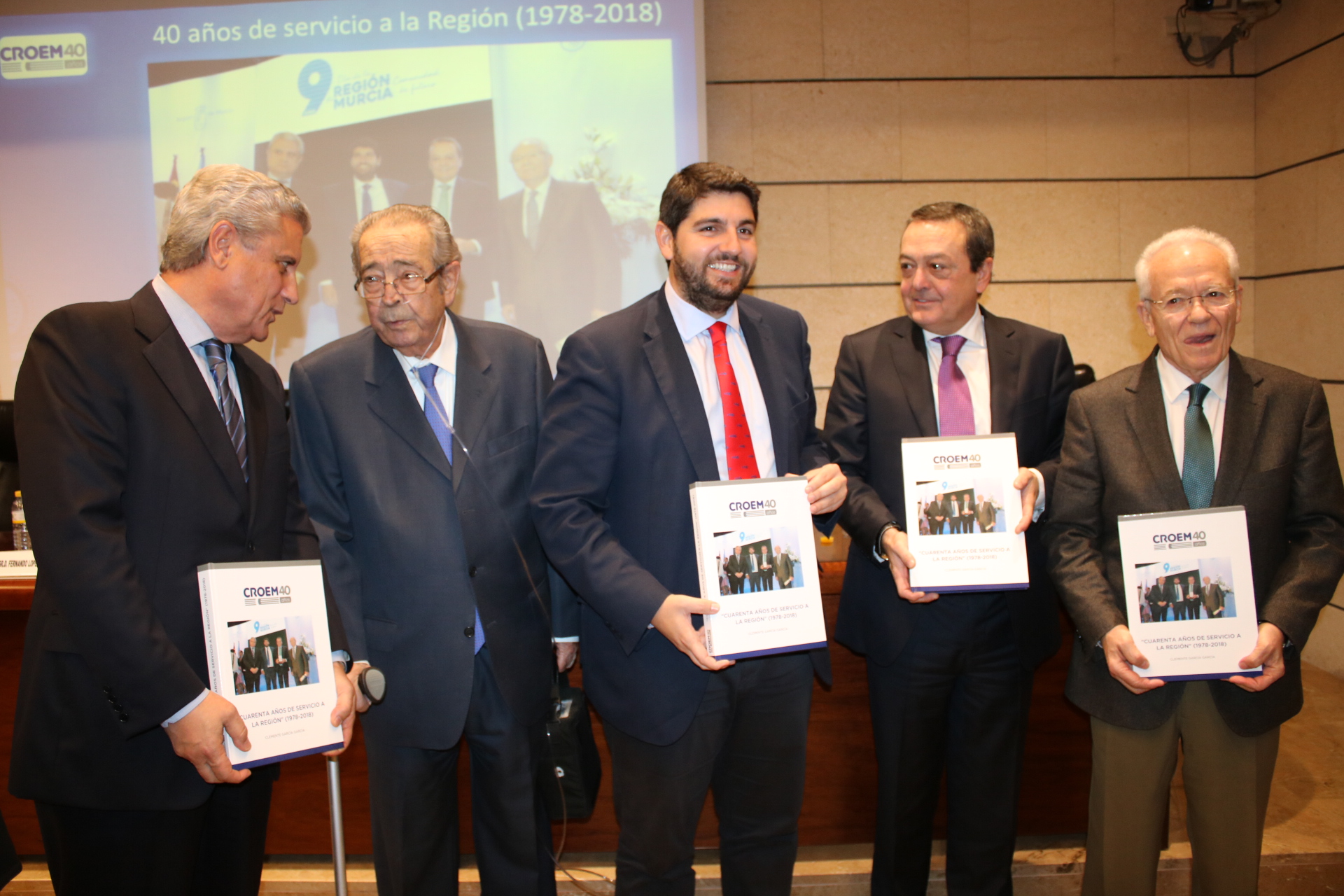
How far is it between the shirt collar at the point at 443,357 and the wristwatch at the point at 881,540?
3.67ft

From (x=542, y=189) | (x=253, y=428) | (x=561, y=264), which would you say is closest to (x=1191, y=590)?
(x=253, y=428)

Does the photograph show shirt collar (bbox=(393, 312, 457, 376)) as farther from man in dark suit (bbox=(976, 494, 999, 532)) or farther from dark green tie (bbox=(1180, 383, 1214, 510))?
dark green tie (bbox=(1180, 383, 1214, 510))

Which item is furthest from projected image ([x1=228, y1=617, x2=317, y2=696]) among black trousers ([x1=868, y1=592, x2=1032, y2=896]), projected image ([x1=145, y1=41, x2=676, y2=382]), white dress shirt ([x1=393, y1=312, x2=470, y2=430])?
projected image ([x1=145, y1=41, x2=676, y2=382])

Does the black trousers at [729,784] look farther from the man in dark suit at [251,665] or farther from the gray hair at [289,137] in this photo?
the gray hair at [289,137]

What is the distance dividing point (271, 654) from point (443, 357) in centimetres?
82

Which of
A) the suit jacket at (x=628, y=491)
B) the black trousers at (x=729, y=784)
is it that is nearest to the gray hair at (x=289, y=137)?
the suit jacket at (x=628, y=491)

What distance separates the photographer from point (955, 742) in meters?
2.25

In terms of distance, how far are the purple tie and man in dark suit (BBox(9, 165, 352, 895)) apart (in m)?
1.60

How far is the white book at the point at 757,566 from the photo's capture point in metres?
1.70

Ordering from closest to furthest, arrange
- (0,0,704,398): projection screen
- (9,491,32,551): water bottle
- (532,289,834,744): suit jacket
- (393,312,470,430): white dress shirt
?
(532,289,834,744): suit jacket → (393,312,470,430): white dress shirt → (9,491,32,551): water bottle → (0,0,704,398): projection screen

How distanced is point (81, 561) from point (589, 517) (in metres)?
0.91

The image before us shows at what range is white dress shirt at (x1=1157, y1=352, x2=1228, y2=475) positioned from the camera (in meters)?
1.91

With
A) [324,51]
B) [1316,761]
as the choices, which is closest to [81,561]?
[324,51]

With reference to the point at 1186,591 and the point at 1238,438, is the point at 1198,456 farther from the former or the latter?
the point at 1186,591
